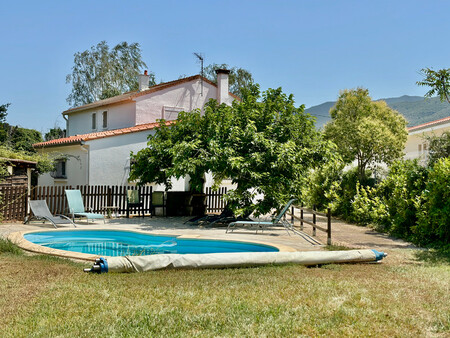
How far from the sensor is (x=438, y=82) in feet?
36.2

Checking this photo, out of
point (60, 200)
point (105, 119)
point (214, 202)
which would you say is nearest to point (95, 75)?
point (105, 119)

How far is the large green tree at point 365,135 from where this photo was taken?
21516 mm

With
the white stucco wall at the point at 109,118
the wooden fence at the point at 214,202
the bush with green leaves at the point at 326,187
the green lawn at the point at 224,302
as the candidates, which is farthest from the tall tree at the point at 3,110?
the green lawn at the point at 224,302

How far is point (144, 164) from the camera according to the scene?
54.5 ft

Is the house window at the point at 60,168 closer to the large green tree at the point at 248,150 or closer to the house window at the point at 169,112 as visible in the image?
the house window at the point at 169,112

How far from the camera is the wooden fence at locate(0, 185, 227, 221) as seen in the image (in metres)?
14.9

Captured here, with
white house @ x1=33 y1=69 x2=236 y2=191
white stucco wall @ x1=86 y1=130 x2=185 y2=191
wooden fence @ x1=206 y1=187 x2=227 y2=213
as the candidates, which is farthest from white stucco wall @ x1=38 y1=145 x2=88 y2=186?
wooden fence @ x1=206 y1=187 x2=227 y2=213

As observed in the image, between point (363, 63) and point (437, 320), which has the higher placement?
point (363, 63)

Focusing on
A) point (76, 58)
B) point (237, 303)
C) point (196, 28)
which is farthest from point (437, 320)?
point (76, 58)

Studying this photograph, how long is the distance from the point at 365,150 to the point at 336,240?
38.3 ft

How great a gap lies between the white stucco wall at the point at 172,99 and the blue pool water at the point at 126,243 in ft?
48.7

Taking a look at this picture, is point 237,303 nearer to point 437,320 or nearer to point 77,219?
point 437,320

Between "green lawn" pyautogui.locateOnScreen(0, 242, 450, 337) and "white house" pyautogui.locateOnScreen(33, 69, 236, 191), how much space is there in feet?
49.0

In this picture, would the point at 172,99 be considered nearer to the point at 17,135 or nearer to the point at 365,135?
the point at 365,135
